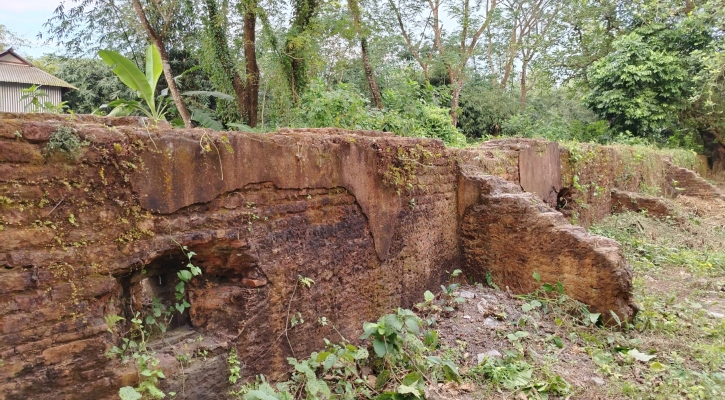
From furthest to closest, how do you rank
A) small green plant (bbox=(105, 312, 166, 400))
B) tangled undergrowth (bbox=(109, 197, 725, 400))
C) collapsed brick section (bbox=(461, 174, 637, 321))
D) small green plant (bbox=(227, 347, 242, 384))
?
1. collapsed brick section (bbox=(461, 174, 637, 321))
2. tangled undergrowth (bbox=(109, 197, 725, 400))
3. small green plant (bbox=(227, 347, 242, 384))
4. small green plant (bbox=(105, 312, 166, 400))

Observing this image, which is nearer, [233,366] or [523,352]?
[233,366]

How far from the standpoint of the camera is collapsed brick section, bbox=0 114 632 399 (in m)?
1.92

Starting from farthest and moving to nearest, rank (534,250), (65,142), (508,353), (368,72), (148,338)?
(368,72) < (534,250) < (508,353) < (148,338) < (65,142)

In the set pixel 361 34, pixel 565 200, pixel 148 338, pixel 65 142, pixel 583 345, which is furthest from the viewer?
pixel 361 34

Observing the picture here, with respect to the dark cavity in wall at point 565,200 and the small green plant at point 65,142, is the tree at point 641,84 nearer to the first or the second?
the dark cavity in wall at point 565,200

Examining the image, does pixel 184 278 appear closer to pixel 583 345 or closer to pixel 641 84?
pixel 583 345

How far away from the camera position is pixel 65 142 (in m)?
1.98

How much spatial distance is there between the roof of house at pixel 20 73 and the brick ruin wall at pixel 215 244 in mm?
10550

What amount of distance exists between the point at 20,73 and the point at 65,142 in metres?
12.8

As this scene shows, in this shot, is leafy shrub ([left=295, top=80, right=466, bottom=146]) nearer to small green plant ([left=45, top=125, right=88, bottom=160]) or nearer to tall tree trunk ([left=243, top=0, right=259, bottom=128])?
tall tree trunk ([left=243, top=0, right=259, bottom=128])

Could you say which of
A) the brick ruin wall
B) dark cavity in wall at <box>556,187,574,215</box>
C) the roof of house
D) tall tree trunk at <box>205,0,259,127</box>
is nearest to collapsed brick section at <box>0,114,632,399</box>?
the brick ruin wall

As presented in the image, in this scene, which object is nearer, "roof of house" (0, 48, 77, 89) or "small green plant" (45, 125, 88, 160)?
"small green plant" (45, 125, 88, 160)

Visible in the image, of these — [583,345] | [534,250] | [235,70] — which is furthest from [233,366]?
[235,70]

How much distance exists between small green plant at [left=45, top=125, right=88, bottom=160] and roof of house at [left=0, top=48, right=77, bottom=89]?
10935 mm
